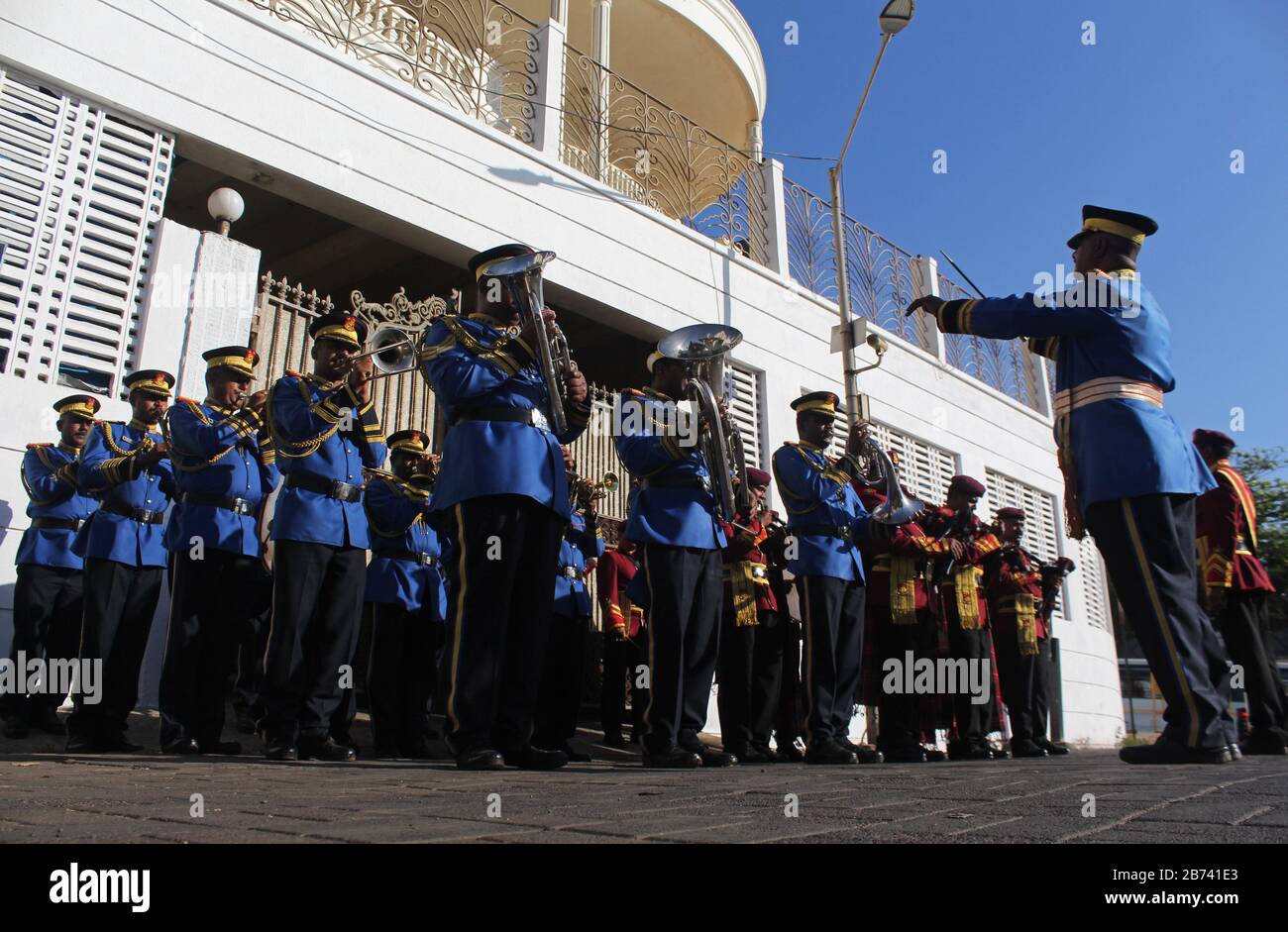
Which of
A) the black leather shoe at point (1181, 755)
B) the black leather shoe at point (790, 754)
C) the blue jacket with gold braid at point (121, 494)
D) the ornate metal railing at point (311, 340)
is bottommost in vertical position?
the black leather shoe at point (790, 754)

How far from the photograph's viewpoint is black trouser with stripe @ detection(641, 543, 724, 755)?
438 cm

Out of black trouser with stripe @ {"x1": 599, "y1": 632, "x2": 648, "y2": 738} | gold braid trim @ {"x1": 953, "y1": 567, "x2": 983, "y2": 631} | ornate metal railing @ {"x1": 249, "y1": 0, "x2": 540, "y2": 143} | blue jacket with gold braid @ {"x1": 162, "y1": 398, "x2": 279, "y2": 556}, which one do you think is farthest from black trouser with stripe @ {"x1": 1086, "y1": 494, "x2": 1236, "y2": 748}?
ornate metal railing @ {"x1": 249, "y1": 0, "x2": 540, "y2": 143}

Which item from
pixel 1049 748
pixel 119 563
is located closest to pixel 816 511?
pixel 119 563

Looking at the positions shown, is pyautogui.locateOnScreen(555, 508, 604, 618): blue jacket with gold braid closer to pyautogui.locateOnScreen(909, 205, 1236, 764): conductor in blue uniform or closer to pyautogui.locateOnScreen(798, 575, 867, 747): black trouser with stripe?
pyautogui.locateOnScreen(798, 575, 867, 747): black trouser with stripe

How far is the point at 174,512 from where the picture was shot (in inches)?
200

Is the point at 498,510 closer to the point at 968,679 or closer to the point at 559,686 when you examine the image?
the point at 559,686

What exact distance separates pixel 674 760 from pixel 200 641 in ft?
8.04

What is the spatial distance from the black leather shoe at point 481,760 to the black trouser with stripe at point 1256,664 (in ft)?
14.0

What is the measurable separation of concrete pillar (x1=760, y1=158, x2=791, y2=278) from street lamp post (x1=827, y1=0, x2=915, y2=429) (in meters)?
0.63

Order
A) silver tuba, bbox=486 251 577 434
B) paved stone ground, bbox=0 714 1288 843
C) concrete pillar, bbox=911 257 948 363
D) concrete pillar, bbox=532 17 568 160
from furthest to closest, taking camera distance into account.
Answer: concrete pillar, bbox=911 257 948 363, concrete pillar, bbox=532 17 568 160, silver tuba, bbox=486 251 577 434, paved stone ground, bbox=0 714 1288 843

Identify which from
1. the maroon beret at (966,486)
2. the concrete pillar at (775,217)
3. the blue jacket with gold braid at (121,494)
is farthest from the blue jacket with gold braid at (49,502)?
the concrete pillar at (775,217)

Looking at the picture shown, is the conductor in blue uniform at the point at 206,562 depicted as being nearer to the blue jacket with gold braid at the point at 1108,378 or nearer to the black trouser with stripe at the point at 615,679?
the black trouser with stripe at the point at 615,679

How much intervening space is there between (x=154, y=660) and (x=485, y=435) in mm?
3768

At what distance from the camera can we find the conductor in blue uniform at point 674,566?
4402 mm
